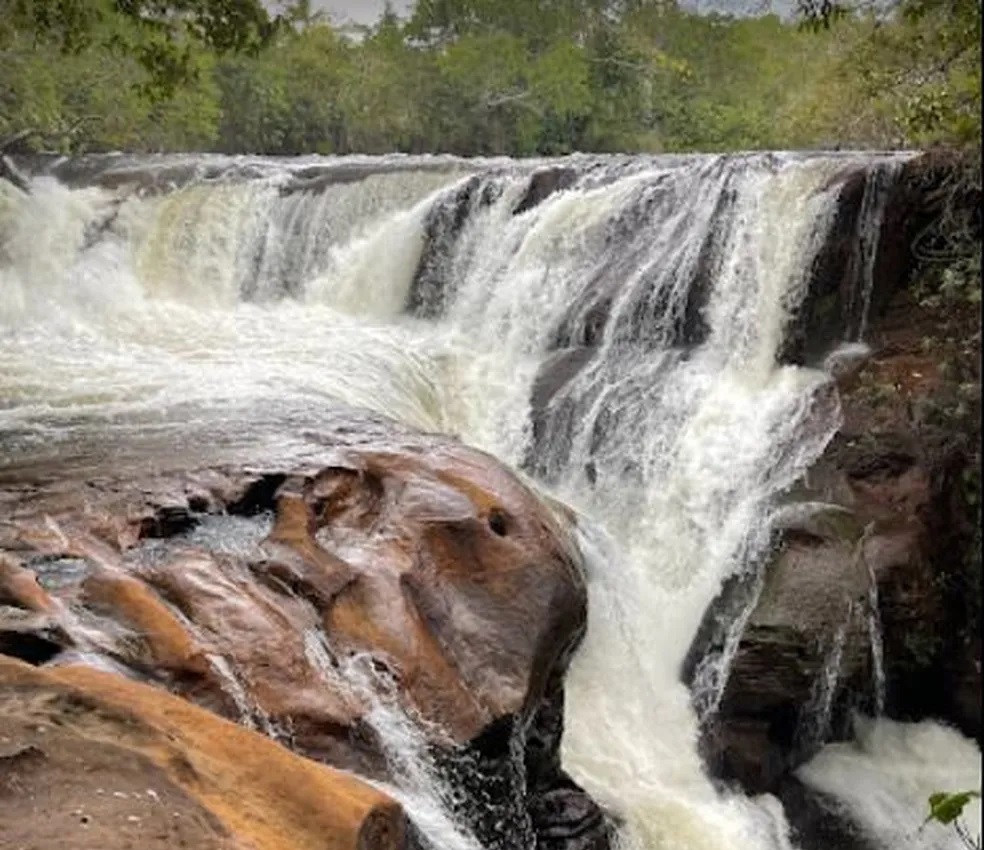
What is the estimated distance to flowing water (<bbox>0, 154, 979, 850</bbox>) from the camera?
7.46 m

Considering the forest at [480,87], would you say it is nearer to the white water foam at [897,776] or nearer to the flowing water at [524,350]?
the flowing water at [524,350]

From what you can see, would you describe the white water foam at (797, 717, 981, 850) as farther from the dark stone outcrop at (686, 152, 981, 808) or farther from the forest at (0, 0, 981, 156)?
the forest at (0, 0, 981, 156)

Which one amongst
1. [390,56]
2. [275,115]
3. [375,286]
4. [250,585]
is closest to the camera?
[250,585]

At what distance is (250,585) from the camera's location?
202 inches

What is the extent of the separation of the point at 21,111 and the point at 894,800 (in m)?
19.3

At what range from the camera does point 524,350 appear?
39.8 feet

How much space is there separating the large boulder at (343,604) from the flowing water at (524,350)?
335mm

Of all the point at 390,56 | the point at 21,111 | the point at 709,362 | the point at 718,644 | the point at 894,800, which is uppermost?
the point at 390,56

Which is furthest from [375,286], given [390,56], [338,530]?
[390,56]

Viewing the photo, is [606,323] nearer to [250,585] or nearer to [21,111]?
[250,585]

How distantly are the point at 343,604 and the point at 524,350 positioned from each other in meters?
7.03

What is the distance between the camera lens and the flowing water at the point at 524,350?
7457mm

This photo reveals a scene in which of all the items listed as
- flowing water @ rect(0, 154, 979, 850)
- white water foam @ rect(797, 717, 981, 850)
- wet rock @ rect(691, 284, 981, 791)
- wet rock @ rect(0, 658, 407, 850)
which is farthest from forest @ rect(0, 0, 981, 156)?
wet rock @ rect(0, 658, 407, 850)

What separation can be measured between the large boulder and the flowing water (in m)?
0.33
